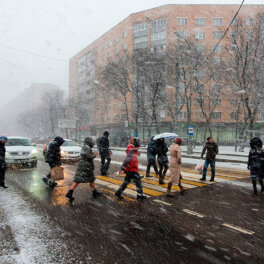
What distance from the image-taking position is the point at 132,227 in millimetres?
4352

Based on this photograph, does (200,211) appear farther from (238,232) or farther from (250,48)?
(250,48)

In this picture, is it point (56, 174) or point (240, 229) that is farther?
point (56, 174)

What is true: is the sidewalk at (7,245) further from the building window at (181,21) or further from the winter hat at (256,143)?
the building window at (181,21)

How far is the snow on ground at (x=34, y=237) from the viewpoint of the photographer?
3309mm

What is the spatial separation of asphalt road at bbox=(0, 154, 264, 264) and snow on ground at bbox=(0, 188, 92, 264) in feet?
0.04

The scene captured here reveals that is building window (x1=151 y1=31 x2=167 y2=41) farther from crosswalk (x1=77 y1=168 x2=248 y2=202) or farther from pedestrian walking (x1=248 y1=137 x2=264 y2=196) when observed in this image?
pedestrian walking (x1=248 y1=137 x2=264 y2=196)

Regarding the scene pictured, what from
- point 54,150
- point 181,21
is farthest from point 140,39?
point 54,150

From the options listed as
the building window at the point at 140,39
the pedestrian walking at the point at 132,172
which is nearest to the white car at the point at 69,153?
the pedestrian walking at the point at 132,172

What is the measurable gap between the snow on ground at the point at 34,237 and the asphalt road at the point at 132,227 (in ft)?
0.04

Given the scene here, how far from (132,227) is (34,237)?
5.59ft

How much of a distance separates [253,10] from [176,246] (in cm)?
5319

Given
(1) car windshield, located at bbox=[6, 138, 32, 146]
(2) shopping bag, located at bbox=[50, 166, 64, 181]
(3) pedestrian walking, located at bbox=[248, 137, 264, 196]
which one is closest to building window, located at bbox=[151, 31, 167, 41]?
(1) car windshield, located at bbox=[6, 138, 32, 146]

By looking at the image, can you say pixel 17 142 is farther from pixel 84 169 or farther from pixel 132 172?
pixel 132 172

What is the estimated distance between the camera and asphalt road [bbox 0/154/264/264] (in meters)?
3.41
